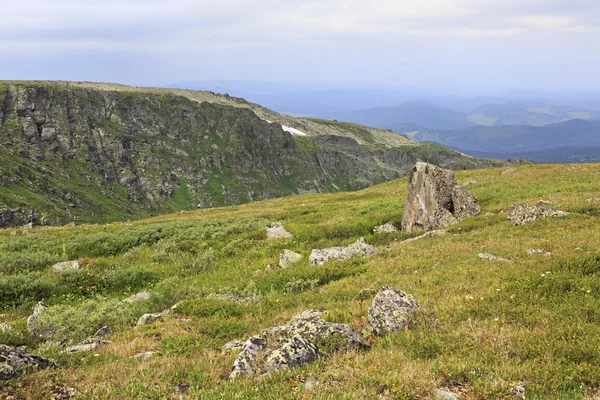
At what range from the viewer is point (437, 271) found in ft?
46.5

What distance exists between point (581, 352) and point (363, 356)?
4474 millimetres

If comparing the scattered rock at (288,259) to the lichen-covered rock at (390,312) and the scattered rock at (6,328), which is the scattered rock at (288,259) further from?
the scattered rock at (6,328)

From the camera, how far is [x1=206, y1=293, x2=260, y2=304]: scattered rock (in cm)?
1318

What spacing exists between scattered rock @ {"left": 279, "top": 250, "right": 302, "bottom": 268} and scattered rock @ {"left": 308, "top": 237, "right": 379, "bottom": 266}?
0.79m

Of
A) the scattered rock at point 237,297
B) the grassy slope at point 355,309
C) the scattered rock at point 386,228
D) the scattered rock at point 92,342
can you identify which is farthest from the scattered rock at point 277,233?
the scattered rock at point 92,342

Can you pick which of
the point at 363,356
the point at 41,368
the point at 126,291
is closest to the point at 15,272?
the point at 126,291

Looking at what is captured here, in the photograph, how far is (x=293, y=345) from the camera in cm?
800

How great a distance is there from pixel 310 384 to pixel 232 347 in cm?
305

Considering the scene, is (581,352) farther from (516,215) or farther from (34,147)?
(34,147)

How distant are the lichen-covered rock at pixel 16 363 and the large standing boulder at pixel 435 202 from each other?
21.6 m

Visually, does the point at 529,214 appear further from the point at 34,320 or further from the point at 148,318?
the point at 34,320

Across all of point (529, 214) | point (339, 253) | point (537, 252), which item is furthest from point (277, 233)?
point (537, 252)

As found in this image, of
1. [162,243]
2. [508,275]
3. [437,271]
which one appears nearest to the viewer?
[508,275]

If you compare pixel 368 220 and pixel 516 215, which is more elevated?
pixel 516 215
